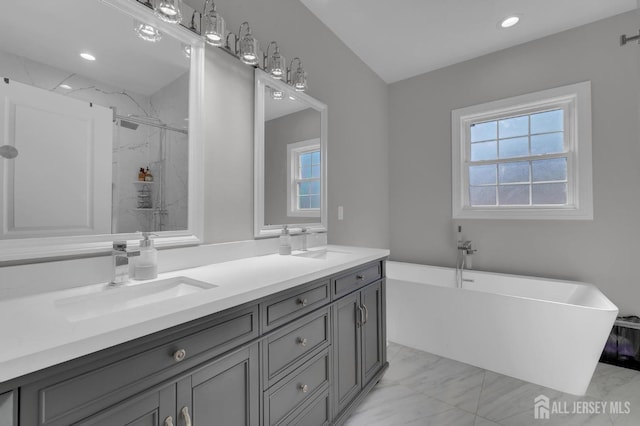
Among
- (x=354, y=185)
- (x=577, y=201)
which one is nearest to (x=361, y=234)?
(x=354, y=185)

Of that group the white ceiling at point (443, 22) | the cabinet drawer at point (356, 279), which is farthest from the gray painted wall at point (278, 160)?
the white ceiling at point (443, 22)

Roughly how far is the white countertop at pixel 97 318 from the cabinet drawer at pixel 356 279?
0.82 ft

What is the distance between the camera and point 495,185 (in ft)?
9.68

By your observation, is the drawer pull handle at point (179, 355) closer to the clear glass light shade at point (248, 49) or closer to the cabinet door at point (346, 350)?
the cabinet door at point (346, 350)

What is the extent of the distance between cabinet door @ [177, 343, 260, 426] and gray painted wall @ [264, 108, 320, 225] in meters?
1.00

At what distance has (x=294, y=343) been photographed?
1.21 m

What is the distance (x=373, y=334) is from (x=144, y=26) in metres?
2.04

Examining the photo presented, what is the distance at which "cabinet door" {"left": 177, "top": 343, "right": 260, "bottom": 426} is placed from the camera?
2.73ft

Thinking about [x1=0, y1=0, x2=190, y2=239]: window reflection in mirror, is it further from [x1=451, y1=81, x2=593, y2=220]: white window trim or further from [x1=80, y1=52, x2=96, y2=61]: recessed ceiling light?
[x1=451, y1=81, x2=593, y2=220]: white window trim

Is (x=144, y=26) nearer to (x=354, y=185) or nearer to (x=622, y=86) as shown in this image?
(x=354, y=185)

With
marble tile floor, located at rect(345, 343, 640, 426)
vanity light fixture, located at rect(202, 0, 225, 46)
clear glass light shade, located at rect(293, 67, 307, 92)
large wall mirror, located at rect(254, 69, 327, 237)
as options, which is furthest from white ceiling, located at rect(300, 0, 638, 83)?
marble tile floor, located at rect(345, 343, 640, 426)

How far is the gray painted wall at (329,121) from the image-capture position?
158 centimetres

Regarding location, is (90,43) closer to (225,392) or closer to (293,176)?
(293,176)

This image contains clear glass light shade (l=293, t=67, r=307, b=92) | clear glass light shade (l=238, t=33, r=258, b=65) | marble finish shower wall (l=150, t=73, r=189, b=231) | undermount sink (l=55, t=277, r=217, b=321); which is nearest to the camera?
undermount sink (l=55, t=277, r=217, b=321)
